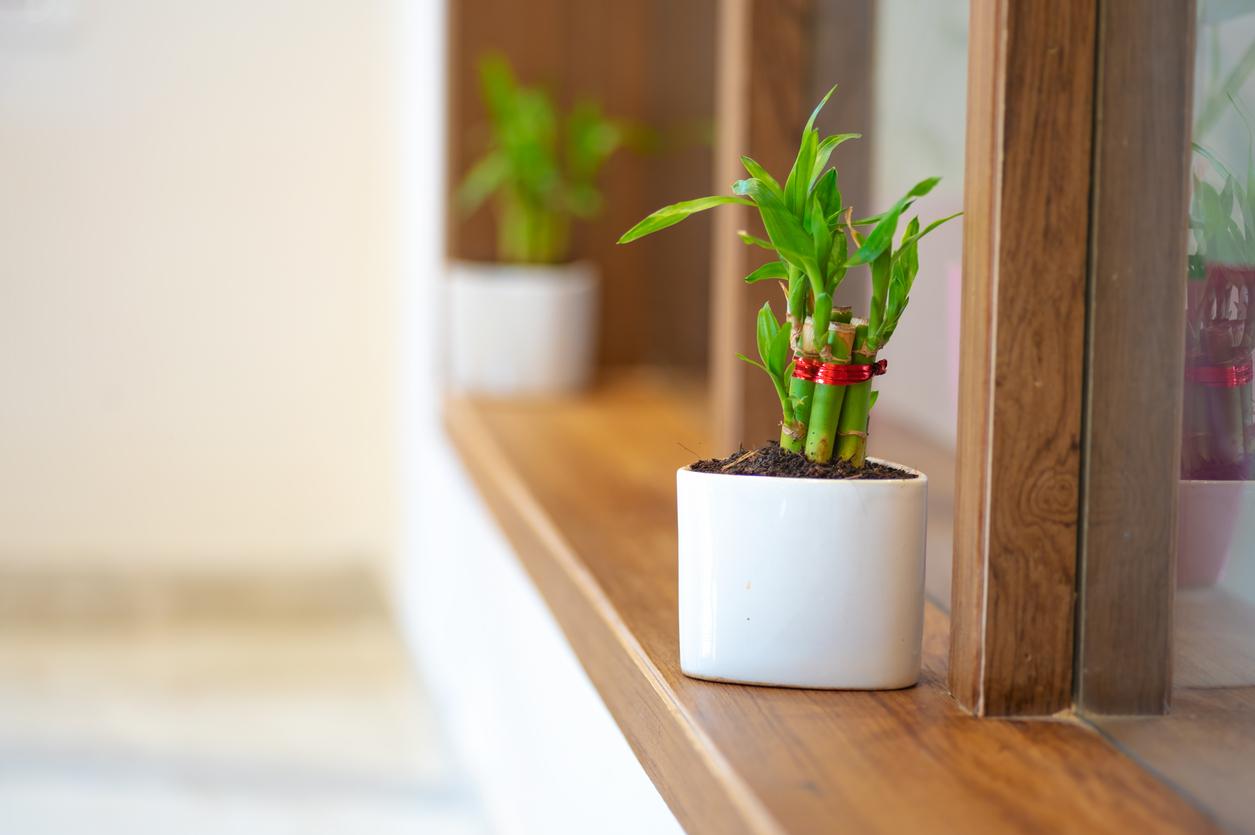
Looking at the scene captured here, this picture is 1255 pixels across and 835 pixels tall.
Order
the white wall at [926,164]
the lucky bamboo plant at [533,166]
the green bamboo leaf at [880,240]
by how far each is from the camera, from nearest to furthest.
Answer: the green bamboo leaf at [880,240] → the white wall at [926,164] → the lucky bamboo plant at [533,166]

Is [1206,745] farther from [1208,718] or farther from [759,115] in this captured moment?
[759,115]

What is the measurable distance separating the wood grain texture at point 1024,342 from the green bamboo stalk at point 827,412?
0.07m

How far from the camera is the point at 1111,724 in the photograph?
765 millimetres

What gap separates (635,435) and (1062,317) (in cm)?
130

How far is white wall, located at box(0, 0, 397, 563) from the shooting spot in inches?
124

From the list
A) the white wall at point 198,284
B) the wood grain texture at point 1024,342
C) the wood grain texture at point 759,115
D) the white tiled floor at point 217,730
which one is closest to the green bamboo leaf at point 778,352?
the wood grain texture at point 1024,342

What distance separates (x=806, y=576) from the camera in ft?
2.62

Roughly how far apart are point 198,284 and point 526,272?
1.15m

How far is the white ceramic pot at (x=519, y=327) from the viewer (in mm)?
2379

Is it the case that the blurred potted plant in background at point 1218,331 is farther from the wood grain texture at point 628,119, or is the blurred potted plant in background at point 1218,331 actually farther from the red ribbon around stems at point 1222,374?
the wood grain texture at point 628,119

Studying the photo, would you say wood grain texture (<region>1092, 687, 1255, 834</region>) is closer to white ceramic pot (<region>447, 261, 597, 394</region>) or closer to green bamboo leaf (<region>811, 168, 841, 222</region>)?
green bamboo leaf (<region>811, 168, 841, 222</region>)

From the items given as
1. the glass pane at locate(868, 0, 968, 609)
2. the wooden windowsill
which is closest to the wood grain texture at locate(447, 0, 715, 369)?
the glass pane at locate(868, 0, 968, 609)

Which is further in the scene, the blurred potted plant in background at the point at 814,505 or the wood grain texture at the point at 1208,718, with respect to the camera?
the blurred potted plant in background at the point at 814,505

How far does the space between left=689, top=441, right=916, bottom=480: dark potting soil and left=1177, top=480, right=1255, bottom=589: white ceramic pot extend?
15cm
